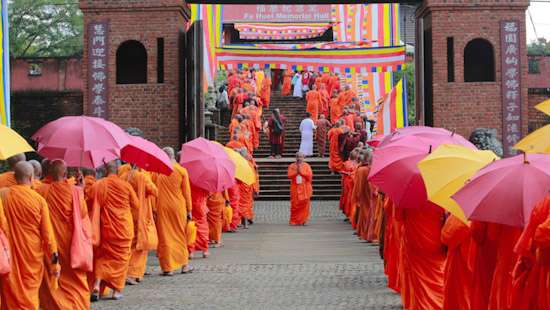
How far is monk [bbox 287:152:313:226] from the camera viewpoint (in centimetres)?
2108

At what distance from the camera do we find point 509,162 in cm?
680

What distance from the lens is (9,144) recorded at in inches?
314

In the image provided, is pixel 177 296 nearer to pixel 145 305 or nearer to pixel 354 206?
pixel 145 305

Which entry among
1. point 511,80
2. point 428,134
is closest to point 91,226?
point 428,134

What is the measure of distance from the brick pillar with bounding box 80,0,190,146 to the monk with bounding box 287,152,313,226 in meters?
2.81

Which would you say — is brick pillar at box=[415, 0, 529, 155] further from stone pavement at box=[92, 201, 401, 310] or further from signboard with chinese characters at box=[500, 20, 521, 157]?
stone pavement at box=[92, 201, 401, 310]

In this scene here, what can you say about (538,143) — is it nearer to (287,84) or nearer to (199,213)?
(199,213)

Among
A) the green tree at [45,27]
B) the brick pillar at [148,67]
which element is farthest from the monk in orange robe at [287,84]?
the brick pillar at [148,67]

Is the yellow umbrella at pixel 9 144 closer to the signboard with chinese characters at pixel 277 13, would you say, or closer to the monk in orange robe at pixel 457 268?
the monk in orange robe at pixel 457 268

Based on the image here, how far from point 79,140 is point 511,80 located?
12.6 m

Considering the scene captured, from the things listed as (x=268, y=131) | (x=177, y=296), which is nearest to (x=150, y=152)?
(x=177, y=296)

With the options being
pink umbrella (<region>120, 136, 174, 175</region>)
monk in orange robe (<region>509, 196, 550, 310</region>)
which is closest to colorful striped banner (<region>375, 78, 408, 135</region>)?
pink umbrella (<region>120, 136, 174, 175</region>)

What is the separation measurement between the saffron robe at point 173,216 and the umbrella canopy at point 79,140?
310 centimetres

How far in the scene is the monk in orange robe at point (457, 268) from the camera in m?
8.02
